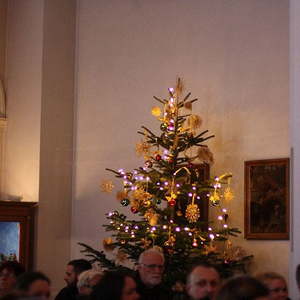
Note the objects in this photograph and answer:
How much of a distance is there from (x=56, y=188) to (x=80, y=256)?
4.26 ft

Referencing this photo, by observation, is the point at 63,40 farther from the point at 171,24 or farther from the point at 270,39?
the point at 270,39

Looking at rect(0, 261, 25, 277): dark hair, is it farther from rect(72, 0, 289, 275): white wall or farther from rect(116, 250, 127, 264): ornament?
rect(72, 0, 289, 275): white wall

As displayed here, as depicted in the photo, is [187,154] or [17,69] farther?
[17,69]

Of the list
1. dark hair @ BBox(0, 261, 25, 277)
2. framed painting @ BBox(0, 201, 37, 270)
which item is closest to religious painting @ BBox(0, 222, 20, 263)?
framed painting @ BBox(0, 201, 37, 270)

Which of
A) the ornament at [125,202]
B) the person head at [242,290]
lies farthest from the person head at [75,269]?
the person head at [242,290]

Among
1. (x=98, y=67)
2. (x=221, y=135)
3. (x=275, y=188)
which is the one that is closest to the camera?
(x=275, y=188)

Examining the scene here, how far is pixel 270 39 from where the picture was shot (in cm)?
1360

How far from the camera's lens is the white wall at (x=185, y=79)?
532 inches

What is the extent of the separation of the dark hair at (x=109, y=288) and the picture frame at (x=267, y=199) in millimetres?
6858

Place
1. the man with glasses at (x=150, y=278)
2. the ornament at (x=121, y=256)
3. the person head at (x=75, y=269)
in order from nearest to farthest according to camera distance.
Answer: the man with glasses at (x=150, y=278), the person head at (x=75, y=269), the ornament at (x=121, y=256)

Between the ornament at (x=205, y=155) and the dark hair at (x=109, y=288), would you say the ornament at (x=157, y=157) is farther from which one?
the dark hair at (x=109, y=288)

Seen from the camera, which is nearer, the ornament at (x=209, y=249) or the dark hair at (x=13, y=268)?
the dark hair at (x=13, y=268)

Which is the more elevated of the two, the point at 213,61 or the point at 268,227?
the point at 213,61

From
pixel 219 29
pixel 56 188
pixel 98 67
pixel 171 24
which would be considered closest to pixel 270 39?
pixel 219 29
